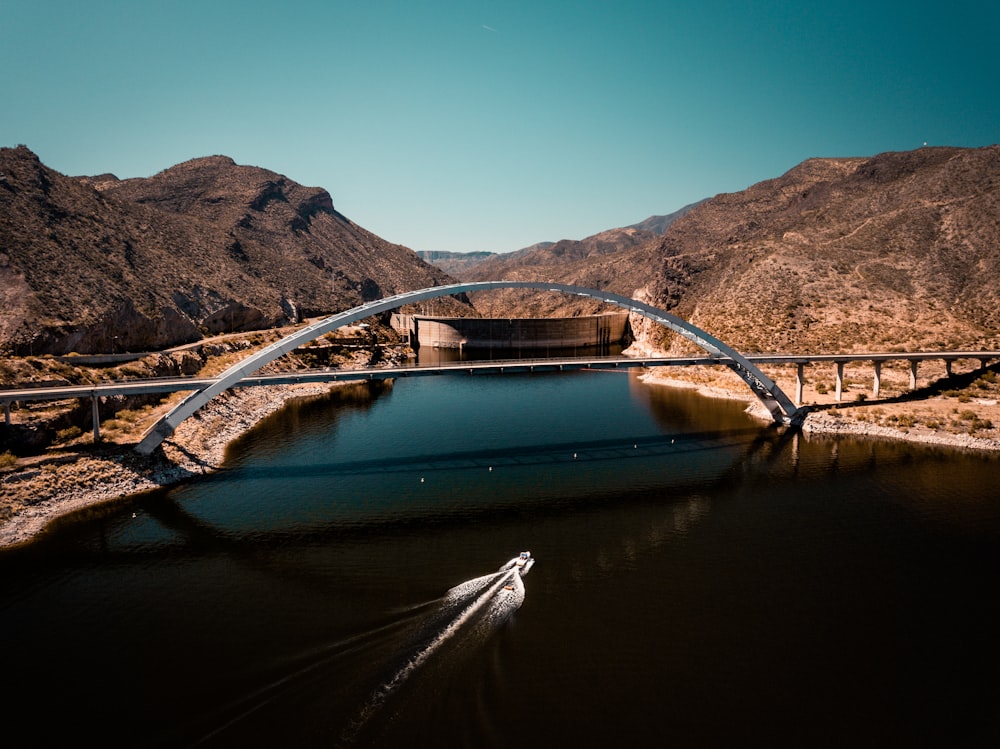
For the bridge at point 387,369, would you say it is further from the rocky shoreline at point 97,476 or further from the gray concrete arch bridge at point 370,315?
the rocky shoreline at point 97,476

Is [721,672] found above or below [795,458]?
below

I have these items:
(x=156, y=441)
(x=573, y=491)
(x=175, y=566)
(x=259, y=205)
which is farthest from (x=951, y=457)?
Answer: (x=259, y=205)

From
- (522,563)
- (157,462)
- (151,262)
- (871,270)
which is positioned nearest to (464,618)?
(522,563)

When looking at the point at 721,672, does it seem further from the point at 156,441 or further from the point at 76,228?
the point at 76,228

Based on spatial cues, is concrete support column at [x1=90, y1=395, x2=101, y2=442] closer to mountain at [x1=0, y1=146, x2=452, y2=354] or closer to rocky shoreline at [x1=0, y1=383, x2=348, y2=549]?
rocky shoreline at [x1=0, y1=383, x2=348, y2=549]

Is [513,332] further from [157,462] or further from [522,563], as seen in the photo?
[522,563]

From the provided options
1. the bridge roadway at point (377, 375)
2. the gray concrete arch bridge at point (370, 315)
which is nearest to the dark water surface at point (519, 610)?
the gray concrete arch bridge at point (370, 315)

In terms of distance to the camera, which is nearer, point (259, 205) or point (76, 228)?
point (76, 228)
